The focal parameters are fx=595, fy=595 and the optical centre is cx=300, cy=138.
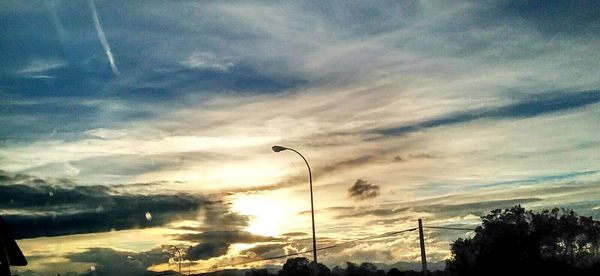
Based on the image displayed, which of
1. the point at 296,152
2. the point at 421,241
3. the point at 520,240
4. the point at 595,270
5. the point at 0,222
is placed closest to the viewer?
the point at 0,222

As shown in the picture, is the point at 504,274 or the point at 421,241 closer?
the point at 421,241

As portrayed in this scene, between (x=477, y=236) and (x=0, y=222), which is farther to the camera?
(x=477, y=236)

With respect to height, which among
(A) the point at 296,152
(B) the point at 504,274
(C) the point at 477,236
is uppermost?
(A) the point at 296,152

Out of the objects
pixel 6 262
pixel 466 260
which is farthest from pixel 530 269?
pixel 6 262

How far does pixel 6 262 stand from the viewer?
1510 cm

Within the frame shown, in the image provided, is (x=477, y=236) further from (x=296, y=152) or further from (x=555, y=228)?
(x=296, y=152)

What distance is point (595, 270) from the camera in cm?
5122

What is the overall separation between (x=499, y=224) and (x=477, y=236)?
3.28 meters

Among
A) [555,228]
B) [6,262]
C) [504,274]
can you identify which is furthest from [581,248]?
[6,262]

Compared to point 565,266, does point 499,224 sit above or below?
above

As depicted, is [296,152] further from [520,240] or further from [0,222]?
[520,240]

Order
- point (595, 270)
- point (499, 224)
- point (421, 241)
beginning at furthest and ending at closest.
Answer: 1. point (499, 224)
2. point (595, 270)
3. point (421, 241)

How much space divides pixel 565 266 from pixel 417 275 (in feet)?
59.1

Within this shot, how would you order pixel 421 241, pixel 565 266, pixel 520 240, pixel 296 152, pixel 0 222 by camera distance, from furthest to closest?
pixel 520 240
pixel 565 266
pixel 296 152
pixel 421 241
pixel 0 222
